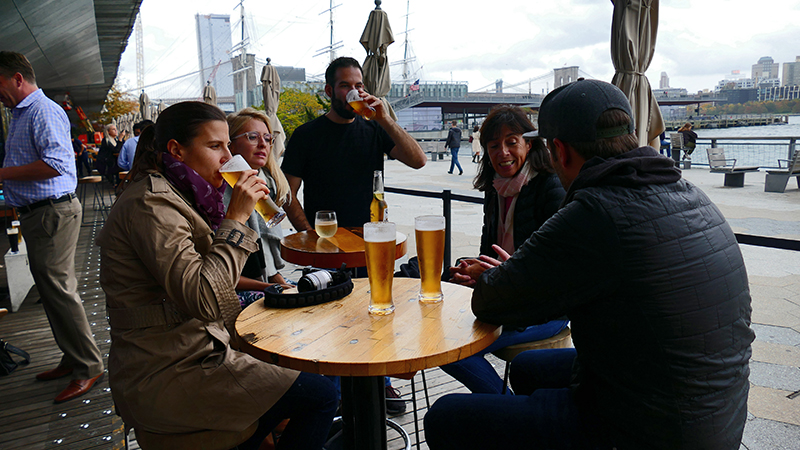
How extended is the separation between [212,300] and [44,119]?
2270 millimetres

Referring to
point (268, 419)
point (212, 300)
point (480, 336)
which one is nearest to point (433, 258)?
point (480, 336)

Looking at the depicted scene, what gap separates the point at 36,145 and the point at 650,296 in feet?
10.7

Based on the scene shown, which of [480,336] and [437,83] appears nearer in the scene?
[480,336]

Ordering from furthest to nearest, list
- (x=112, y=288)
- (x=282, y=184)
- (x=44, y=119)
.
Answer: (x=282, y=184) → (x=44, y=119) → (x=112, y=288)

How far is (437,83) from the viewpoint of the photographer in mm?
87000

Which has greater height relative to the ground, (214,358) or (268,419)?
(214,358)

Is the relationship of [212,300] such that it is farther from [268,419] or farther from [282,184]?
[282,184]

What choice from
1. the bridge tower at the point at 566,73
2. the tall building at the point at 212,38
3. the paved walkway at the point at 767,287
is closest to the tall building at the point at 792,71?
the bridge tower at the point at 566,73

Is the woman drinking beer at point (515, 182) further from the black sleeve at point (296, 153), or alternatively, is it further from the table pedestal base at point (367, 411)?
the black sleeve at point (296, 153)

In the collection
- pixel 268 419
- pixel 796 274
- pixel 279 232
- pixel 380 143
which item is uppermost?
pixel 380 143

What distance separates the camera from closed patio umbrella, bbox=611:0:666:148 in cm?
372

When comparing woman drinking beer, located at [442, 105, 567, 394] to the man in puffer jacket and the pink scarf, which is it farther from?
the man in puffer jacket

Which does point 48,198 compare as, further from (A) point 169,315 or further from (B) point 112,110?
(B) point 112,110

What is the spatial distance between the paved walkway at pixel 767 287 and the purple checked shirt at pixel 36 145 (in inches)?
154
